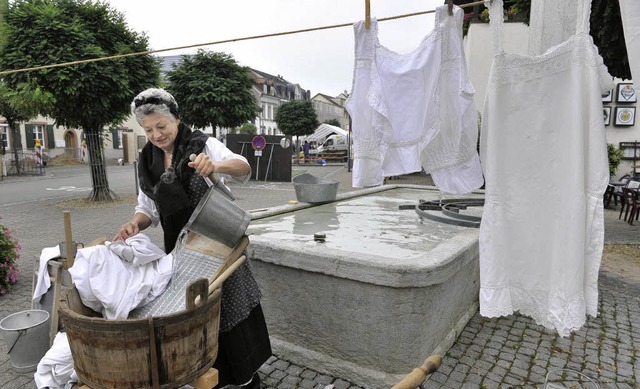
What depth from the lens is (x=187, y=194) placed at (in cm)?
229

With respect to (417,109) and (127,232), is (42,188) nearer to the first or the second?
(127,232)

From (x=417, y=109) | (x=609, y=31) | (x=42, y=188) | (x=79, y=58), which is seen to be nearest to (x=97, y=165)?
(x=79, y=58)

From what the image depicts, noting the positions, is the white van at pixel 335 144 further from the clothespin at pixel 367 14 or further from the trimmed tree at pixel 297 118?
the clothespin at pixel 367 14

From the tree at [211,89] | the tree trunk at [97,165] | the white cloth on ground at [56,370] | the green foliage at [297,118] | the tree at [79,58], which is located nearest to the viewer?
the white cloth on ground at [56,370]

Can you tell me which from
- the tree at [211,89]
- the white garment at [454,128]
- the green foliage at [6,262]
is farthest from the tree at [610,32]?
the tree at [211,89]

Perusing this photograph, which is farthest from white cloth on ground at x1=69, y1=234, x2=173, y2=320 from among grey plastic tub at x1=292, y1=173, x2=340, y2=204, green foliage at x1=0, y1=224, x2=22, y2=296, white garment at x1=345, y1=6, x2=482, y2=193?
grey plastic tub at x1=292, y1=173, x2=340, y2=204

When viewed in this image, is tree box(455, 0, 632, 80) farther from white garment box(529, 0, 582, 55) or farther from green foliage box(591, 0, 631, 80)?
white garment box(529, 0, 582, 55)

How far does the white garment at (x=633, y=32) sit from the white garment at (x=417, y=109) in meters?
0.85

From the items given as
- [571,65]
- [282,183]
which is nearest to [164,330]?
[571,65]

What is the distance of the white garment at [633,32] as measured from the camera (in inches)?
64.5

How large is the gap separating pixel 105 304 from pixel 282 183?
1476cm

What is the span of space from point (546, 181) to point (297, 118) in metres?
38.1

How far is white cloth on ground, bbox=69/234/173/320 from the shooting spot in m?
1.83

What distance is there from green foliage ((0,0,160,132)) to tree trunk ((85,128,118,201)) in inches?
12.2
